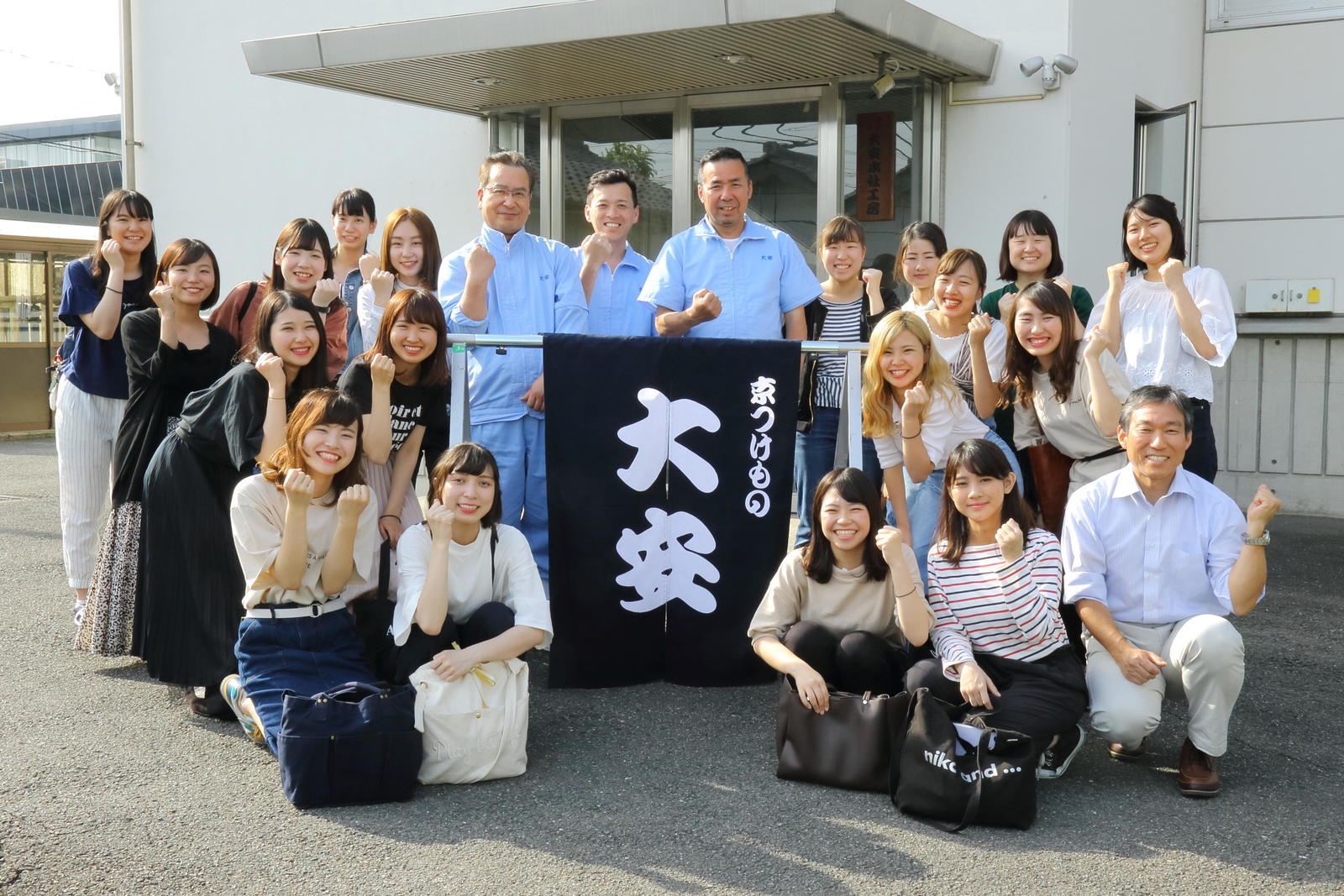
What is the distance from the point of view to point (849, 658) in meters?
3.62

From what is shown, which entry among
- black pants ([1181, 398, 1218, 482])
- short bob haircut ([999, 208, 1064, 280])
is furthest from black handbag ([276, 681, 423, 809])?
black pants ([1181, 398, 1218, 482])

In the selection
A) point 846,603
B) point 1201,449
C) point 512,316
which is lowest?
point 846,603

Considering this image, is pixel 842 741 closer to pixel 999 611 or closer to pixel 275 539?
pixel 999 611

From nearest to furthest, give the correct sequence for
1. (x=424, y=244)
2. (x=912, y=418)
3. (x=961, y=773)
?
1. (x=961, y=773)
2. (x=912, y=418)
3. (x=424, y=244)

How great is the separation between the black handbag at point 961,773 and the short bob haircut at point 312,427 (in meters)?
1.96

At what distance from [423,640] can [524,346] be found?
1.12m

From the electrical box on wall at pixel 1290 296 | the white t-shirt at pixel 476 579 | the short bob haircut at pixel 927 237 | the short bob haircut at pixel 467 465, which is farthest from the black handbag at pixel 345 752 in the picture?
the electrical box on wall at pixel 1290 296

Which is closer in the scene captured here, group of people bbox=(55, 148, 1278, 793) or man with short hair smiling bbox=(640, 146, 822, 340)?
group of people bbox=(55, 148, 1278, 793)

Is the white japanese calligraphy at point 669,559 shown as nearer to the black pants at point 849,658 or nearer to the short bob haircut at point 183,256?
the black pants at point 849,658

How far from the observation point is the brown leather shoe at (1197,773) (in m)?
3.37

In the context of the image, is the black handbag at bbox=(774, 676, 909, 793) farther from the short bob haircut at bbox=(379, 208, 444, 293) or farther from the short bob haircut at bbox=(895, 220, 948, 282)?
the short bob haircut at bbox=(379, 208, 444, 293)

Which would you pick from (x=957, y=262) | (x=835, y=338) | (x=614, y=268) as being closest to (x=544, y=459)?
(x=614, y=268)

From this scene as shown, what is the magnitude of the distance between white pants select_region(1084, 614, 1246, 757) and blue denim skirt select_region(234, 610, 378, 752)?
7.70 ft

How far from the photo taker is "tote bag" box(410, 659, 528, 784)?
3.41 m
